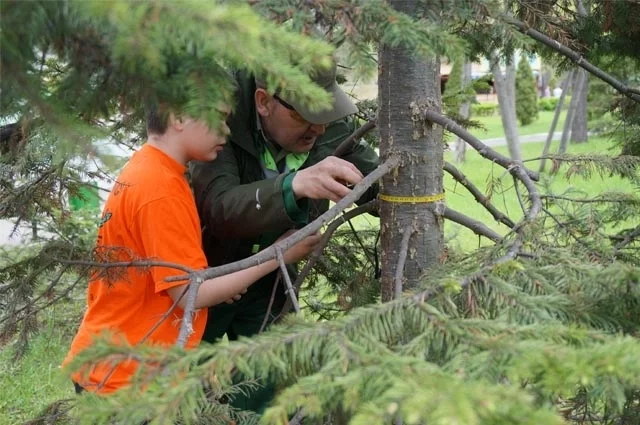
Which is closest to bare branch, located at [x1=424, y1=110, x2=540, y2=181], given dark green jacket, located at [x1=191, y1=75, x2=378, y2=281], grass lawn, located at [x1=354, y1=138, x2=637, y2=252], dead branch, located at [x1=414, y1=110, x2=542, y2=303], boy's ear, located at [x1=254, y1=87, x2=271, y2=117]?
dead branch, located at [x1=414, y1=110, x2=542, y2=303]

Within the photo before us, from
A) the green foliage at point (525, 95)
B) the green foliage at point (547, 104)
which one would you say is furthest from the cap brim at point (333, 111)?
the green foliage at point (547, 104)

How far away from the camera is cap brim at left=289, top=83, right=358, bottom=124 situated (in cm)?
244

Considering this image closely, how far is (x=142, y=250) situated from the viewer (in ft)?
7.45

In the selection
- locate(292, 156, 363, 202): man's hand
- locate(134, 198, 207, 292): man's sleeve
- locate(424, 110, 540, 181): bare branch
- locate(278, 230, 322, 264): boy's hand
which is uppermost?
locate(424, 110, 540, 181): bare branch

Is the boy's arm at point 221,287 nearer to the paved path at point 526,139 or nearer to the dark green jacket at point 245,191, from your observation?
the dark green jacket at point 245,191

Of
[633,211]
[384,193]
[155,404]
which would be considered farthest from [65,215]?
[633,211]

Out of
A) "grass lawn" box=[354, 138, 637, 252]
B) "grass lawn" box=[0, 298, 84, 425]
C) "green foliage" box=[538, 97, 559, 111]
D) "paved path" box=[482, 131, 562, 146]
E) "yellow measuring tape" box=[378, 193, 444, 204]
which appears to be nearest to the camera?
"yellow measuring tape" box=[378, 193, 444, 204]

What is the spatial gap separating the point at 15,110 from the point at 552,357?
965 millimetres

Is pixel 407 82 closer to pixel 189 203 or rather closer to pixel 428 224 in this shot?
pixel 428 224

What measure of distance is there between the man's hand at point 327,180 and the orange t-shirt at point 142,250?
13.4 inches

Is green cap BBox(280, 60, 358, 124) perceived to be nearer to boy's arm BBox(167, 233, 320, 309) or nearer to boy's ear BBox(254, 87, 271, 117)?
boy's ear BBox(254, 87, 271, 117)

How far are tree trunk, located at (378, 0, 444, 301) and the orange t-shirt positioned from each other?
0.61m

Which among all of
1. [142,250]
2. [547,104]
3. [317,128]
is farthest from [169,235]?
[547,104]

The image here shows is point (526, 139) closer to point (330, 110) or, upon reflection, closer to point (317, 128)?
point (317, 128)
